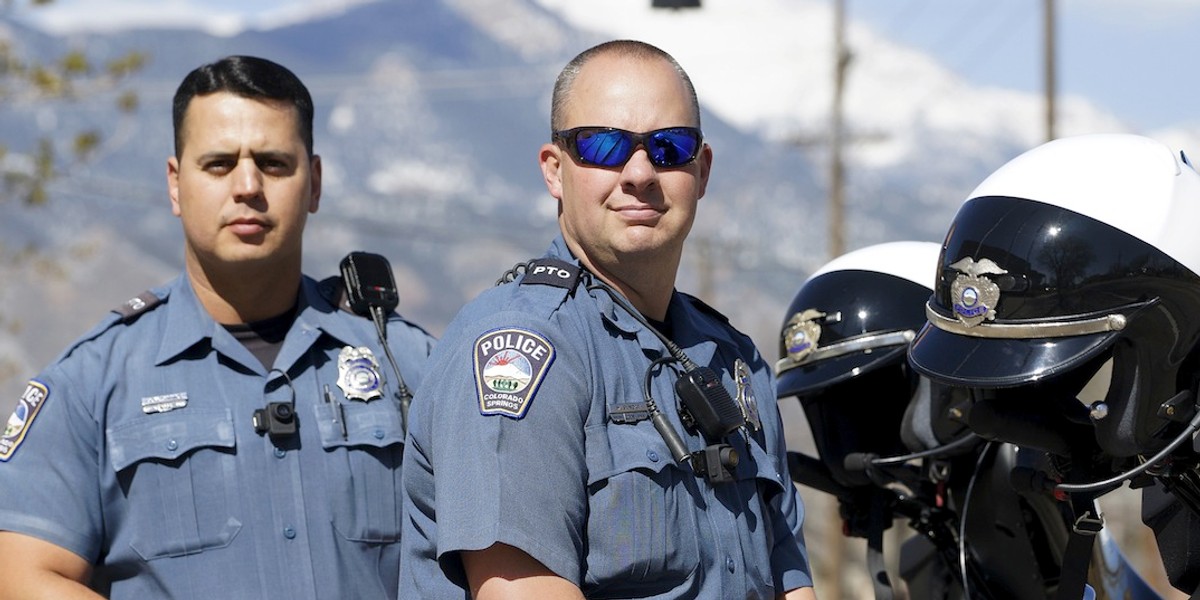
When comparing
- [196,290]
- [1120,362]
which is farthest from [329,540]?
[1120,362]

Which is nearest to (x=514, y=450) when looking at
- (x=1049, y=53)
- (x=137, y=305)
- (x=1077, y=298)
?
(x=1077, y=298)

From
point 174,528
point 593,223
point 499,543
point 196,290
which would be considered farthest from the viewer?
point 196,290

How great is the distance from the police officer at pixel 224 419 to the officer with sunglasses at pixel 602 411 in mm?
684

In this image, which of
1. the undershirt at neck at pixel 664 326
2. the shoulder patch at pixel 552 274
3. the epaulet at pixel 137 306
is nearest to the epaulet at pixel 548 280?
the shoulder patch at pixel 552 274

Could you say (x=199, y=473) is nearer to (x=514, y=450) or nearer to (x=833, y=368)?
(x=514, y=450)

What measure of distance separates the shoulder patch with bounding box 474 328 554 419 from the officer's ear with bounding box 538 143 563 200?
0.44 m

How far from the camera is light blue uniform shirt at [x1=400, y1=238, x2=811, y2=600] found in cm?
256

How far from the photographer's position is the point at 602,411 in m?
2.72

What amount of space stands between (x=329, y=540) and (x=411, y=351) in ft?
1.88

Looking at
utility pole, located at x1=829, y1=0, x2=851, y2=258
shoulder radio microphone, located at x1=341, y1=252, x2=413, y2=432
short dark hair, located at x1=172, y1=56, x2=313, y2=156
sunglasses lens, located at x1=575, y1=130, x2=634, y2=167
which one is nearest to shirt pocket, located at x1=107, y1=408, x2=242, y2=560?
shoulder radio microphone, located at x1=341, y1=252, x2=413, y2=432

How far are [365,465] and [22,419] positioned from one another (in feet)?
2.58

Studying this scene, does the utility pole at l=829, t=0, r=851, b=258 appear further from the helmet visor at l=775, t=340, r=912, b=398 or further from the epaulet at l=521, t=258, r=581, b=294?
the epaulet at l=521, t=258, r=581, b=294

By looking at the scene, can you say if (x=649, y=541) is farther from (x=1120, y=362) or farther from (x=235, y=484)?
(x=235, y=484)

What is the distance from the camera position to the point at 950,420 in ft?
11.9
